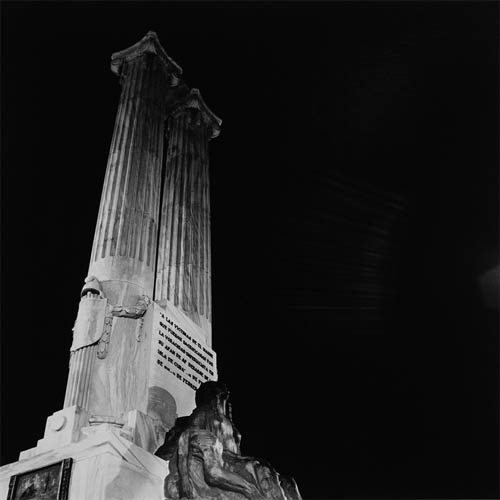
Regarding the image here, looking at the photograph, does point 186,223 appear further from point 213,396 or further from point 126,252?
point 213,396

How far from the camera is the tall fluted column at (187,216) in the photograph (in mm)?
15688

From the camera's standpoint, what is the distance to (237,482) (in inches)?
361

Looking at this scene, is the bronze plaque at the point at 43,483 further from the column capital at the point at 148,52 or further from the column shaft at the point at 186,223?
the column capital at the point at 148,52

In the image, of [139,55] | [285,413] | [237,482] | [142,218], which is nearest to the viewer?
[237,482]

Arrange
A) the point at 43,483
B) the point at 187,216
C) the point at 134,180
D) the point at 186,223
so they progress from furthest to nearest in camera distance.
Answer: the point at 187,216 < the point at 186,223 < the point at 134,180 < the point at 43,483

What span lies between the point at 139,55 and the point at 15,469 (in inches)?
489

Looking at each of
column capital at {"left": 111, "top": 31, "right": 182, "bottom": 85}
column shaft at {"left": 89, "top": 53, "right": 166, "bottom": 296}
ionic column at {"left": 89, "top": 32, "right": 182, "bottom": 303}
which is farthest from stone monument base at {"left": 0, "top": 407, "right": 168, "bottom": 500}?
column capital at {"left": 111, "top": 31, "right": 182, "bottom": 85}

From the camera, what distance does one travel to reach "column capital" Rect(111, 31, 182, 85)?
18141mm

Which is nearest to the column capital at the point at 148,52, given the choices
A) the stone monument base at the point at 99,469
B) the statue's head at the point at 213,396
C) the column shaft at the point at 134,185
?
the column shaft at the point at 134,185

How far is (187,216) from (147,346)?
564 cm

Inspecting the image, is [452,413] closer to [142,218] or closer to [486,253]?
[486,253]

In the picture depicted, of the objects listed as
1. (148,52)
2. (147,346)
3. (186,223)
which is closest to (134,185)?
(186,223)

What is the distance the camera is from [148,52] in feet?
59.4

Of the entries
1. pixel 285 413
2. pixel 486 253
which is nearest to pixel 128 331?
pixel 285 413
